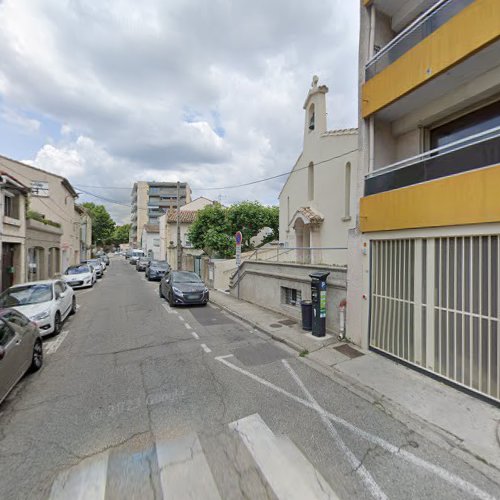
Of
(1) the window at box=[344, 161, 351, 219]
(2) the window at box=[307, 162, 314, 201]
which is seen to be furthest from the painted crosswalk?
(2) the window at box=[307, 162, 314, 201]

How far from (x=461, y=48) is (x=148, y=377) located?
25.5 ft

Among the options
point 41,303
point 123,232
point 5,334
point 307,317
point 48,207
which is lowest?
point 307,317

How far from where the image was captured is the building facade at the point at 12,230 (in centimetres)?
1199

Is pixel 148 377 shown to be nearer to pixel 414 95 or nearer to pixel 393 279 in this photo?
pixel 393 279

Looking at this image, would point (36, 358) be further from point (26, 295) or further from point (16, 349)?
point (26, 295)

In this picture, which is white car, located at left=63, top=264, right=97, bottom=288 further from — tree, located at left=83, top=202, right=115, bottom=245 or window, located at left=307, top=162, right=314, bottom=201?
tree, located at left=83, top=202, right=115, bottom=245

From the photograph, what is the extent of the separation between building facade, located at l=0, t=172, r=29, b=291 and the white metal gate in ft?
49.0

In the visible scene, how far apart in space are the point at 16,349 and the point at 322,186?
1232 centimetres

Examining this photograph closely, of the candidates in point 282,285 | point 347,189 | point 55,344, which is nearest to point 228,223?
point 347,189

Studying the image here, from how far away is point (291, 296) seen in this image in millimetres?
9492

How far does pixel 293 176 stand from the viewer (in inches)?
634

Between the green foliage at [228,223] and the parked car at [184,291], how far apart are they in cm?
853

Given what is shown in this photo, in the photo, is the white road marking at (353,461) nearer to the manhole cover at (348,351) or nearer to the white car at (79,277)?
the manhole cover at (348,351)

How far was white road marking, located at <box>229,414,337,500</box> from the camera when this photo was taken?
2.57 metres
